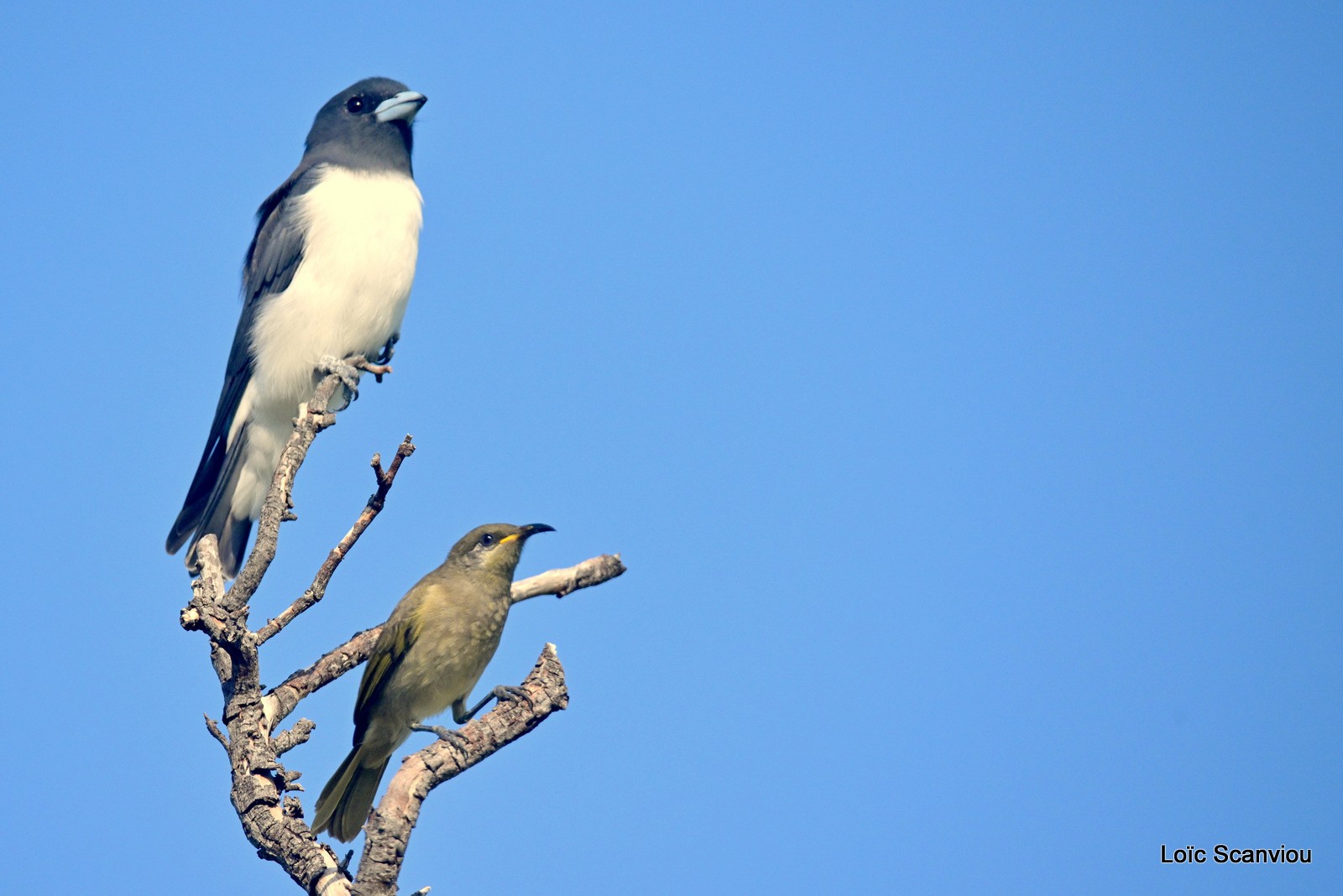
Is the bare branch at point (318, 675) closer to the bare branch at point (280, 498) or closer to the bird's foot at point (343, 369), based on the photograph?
the bare branch at point (280, 498)

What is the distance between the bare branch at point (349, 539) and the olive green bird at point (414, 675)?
2.01 feet

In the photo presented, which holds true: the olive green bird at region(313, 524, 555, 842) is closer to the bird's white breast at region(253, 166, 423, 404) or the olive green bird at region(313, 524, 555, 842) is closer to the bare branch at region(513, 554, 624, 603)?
the bare branch at region(513, 554, 624, 603)

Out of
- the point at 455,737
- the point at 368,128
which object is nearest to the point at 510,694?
the point at 455,737

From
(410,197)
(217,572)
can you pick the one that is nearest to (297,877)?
(217,572)

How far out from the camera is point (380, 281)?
8172mm

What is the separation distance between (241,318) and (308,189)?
986mm

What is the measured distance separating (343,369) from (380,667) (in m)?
2.44

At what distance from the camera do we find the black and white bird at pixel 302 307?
8.07 meters

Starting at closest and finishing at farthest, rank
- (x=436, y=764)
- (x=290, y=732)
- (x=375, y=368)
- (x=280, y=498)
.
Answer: (x=436, y=764) < (x=290, y=732) < (x=280, y=498) < (x=375, y=368)

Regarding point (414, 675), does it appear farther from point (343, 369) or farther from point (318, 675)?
point (343, 369)

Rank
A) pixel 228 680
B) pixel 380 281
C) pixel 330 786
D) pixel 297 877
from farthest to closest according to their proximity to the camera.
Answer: pixel 380 281 → pixel 330 786 → pixel 228 680 → pixel 297 877

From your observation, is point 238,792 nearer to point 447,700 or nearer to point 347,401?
point 447,700

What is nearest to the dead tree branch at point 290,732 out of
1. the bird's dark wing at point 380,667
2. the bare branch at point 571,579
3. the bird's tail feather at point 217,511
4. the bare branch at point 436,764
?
the bare branch at point 436,764

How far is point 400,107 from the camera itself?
351 inches
